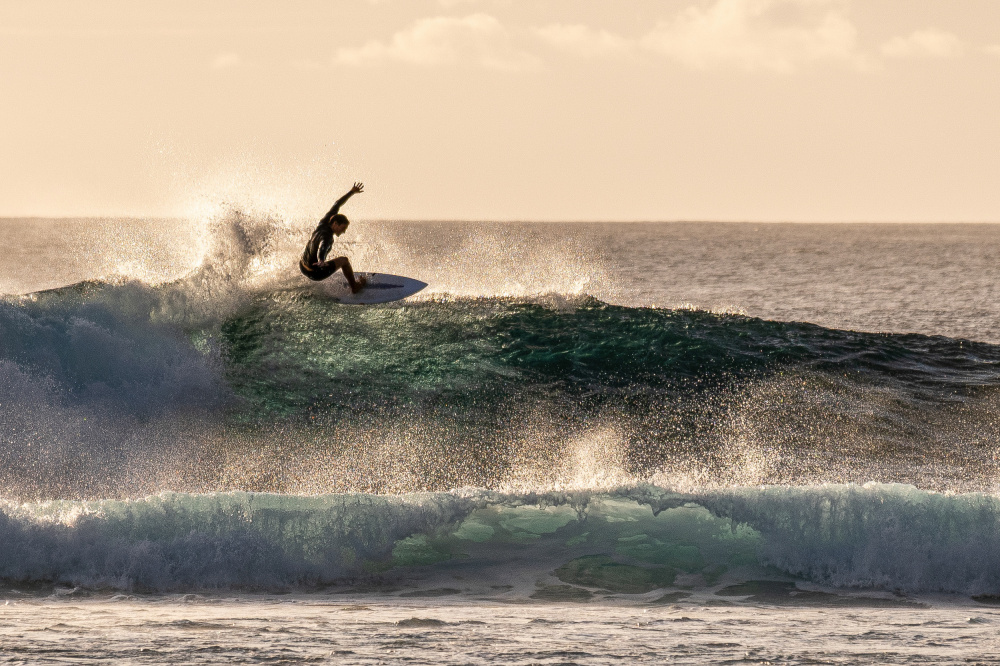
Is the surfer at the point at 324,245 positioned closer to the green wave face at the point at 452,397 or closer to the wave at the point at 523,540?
the green wave face at the point at 452,397

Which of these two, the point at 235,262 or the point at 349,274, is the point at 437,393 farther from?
the point at 235,262

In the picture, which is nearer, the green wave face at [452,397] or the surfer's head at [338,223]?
the green wave face at [452,397]

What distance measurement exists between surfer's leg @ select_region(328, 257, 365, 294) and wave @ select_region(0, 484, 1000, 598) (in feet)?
19.0

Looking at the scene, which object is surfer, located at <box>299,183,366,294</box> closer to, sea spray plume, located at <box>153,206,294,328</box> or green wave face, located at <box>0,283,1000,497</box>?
green wave face, located at <box>0,283,1000,497</box>

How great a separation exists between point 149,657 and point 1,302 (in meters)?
10.6

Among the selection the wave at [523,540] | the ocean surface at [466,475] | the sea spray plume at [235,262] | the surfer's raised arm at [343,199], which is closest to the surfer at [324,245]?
the surfer's raised arm at [343,199]

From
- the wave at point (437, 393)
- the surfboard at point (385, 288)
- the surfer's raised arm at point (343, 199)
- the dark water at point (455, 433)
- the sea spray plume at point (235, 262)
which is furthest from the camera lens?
the sea spray plume at point (235, 262)

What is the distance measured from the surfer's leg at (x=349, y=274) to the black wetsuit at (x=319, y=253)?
0.32 feet

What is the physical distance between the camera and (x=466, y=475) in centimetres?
1074

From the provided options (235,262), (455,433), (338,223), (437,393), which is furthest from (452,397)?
(235,262)

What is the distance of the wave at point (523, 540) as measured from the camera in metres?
7.22

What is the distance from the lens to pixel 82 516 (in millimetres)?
7480

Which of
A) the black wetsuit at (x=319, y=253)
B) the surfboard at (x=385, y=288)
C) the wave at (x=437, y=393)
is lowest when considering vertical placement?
the wave at (x=437, y=393)

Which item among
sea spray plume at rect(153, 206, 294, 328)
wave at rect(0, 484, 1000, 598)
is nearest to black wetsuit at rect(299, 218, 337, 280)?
sea spray plume at rect(153, 206, 294, 328)
